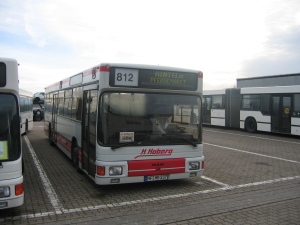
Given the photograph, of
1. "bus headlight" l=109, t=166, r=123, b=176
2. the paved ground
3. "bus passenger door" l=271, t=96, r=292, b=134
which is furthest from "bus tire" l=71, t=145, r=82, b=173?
"bus passenger door" l=271, t=96, r=292, b=134

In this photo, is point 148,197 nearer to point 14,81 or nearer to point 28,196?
point 28,196

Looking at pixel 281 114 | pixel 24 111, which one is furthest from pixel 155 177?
pixel 281 114

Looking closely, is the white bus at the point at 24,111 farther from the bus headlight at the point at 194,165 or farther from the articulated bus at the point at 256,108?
the articulated bus at the point at 256,108

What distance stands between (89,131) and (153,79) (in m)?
1.87

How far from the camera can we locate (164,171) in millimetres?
6609

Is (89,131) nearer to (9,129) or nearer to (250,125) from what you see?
(9,129)

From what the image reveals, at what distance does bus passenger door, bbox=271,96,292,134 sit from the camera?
1706cm

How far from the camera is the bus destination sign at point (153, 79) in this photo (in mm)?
6324

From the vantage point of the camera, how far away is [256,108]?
63.5 feet

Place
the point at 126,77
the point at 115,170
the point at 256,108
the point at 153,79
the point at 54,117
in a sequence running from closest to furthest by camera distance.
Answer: the point at 115,170 → the point at 126,77 → the point at 153,79 → the point at 54,117 → the point at 256,108

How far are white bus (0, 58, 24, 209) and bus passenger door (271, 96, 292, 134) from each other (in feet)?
51.3

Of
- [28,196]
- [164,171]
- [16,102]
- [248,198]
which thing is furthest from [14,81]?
[248,198]

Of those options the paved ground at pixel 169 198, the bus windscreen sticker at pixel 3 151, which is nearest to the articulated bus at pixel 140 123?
the paved ground at pixel 169 198

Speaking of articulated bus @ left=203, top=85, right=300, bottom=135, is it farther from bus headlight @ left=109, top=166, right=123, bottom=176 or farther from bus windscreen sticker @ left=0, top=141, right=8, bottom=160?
bus windscreen sticker @ left=0, top=141, right=8, bottom=160
